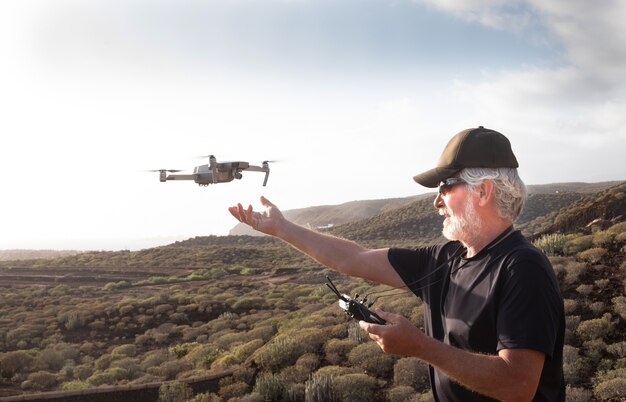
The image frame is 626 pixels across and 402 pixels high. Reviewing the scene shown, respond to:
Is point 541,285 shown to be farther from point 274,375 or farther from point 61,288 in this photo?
point 61,288

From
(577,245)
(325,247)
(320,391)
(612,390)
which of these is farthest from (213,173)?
(577,245)

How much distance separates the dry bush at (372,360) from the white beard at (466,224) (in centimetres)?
907

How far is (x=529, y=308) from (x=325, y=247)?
1.69 m

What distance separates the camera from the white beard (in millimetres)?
2875

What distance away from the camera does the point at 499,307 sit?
2465 millimetres

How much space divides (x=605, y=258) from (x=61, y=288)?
3458 centimetres

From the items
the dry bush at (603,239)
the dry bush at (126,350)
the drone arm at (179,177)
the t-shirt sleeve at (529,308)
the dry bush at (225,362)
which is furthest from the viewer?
the dry bush at (126,350)

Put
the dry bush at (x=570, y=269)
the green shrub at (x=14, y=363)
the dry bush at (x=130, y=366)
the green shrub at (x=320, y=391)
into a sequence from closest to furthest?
the green shrub at (x=320, y=391) → the dry bush at (x=570, y=269) → the dry bush at (x=130, y=366) → the green shrub at (x=14, y=363)

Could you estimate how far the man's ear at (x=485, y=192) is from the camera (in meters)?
2.80

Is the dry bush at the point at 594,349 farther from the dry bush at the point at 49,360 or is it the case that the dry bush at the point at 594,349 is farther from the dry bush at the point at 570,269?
the dry bush at the point at 49,360

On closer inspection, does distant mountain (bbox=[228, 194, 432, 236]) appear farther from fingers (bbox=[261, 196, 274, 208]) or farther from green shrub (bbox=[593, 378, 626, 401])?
fingers (bbox=[261, 196, 274, 208])

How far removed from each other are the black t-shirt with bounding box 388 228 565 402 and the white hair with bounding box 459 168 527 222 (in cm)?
13

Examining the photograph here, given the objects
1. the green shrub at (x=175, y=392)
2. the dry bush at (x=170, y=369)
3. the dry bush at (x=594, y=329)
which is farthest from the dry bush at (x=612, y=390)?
the dry bush at (x=170, y=369)

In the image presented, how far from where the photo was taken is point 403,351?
91.9 inches
